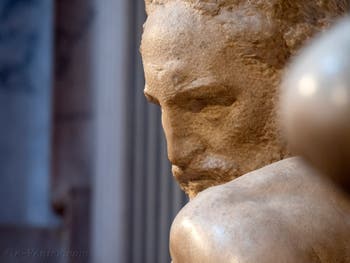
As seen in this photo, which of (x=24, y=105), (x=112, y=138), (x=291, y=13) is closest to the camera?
(x=291, y=13)

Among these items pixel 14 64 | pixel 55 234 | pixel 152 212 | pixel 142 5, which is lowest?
pixel 55 234

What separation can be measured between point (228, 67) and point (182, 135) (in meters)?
0.18

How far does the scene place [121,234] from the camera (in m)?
3.80

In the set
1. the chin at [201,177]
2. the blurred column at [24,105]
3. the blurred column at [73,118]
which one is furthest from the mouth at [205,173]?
the blurred column at [24,105]

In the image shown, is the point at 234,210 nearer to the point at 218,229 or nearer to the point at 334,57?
the point at 218,229

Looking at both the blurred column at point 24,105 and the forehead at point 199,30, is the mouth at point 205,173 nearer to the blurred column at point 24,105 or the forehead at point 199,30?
the forehead at point 199,30

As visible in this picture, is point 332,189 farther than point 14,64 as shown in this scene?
No

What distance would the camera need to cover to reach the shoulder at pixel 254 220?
1.20 m

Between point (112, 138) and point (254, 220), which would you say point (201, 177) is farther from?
point (112, 138)

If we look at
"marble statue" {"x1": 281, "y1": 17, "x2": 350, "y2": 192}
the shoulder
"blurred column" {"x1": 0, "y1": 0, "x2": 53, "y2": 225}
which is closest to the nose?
the shoulder

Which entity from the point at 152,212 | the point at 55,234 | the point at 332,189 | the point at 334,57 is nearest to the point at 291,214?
the point at 332,189

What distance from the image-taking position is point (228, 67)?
1690 mm

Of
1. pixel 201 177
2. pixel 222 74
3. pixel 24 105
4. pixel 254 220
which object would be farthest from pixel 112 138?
pixel 254 220

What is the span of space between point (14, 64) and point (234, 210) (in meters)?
3.58
